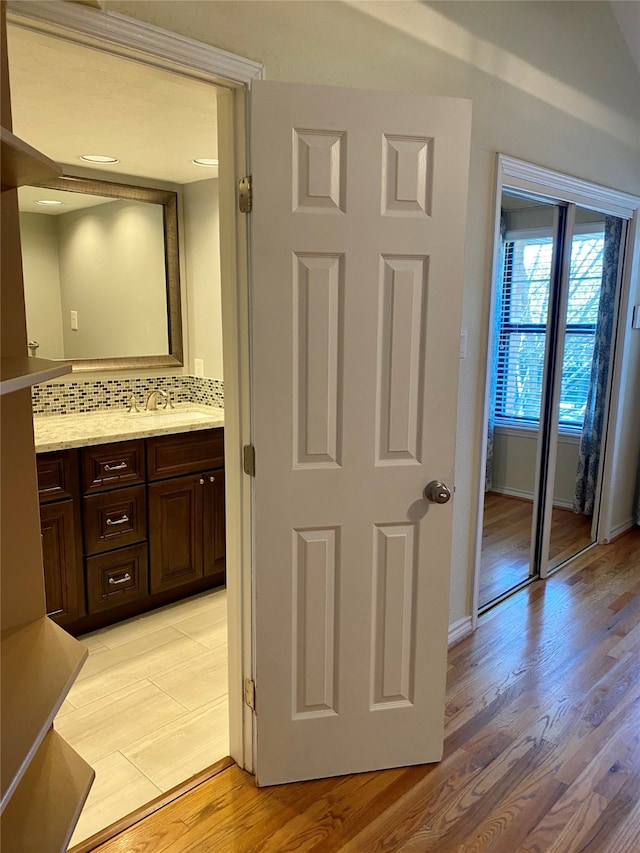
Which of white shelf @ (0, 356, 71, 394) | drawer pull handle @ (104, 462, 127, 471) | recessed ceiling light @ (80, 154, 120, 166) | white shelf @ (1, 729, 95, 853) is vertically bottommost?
white shelf @ (1, 729, 95, 853)

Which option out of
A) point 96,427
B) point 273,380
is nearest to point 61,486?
point 96,427

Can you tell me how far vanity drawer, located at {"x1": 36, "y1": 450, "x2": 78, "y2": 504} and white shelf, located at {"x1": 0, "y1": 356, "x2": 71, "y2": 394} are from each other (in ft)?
5.57

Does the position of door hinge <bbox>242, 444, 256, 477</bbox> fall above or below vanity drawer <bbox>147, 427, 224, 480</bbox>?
above

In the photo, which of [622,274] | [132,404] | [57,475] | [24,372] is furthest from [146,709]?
[622,274]

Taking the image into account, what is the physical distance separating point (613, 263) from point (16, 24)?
3330mm

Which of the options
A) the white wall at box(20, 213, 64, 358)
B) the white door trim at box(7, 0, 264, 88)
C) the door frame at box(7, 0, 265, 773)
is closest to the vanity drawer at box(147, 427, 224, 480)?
the white wall at box(20, 213, 64, 358)

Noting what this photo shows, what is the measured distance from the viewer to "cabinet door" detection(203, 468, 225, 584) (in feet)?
10.8

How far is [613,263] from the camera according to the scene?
3693mm

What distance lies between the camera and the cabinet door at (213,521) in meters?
3.29

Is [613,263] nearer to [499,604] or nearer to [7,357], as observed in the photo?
[499,604]

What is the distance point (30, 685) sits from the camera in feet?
3.38

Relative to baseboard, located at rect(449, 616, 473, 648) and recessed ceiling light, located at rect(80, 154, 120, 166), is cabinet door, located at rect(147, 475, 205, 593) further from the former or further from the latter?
recessed ceiling light, located at rect(80, 154, 120, 166)

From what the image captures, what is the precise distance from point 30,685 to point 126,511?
6.52ft

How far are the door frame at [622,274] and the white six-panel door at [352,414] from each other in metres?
0.84
